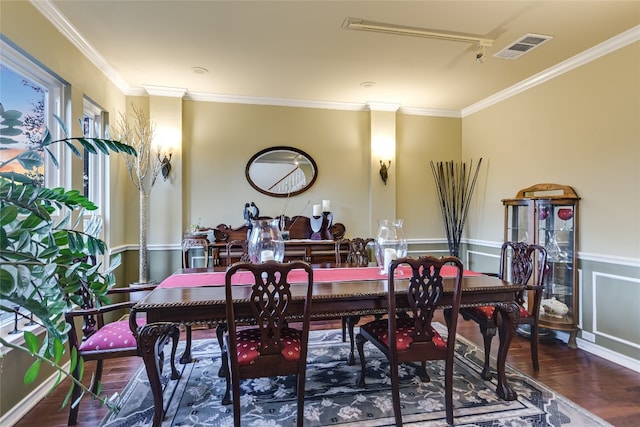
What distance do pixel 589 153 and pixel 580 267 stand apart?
103cm

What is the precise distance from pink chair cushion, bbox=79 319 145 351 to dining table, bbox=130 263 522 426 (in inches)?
3.2

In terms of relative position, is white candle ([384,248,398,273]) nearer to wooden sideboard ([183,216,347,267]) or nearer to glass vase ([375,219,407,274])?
glass vase ([375,219,407,274])

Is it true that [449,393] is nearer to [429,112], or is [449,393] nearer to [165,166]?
[165,166]

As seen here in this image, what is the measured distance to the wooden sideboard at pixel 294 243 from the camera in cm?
364

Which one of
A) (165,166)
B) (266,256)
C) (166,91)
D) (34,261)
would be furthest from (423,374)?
(166,91)

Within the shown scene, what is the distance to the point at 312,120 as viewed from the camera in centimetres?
429

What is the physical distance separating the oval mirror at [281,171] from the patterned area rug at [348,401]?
2167 mm

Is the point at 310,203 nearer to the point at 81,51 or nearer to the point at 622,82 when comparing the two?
the point at 81,51

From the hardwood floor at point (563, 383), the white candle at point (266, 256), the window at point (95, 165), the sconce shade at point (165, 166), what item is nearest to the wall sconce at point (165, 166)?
the sconce shade at point (165, 166)

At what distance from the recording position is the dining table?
1.74 meters

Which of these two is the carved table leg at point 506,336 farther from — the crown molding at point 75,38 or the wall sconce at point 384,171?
the crown molding at point 75,38

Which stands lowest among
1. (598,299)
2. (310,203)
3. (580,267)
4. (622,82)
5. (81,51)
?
(598,299)

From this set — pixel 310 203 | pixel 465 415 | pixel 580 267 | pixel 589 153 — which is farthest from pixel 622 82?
pixel 310 203

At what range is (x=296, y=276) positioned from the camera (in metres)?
2.38
